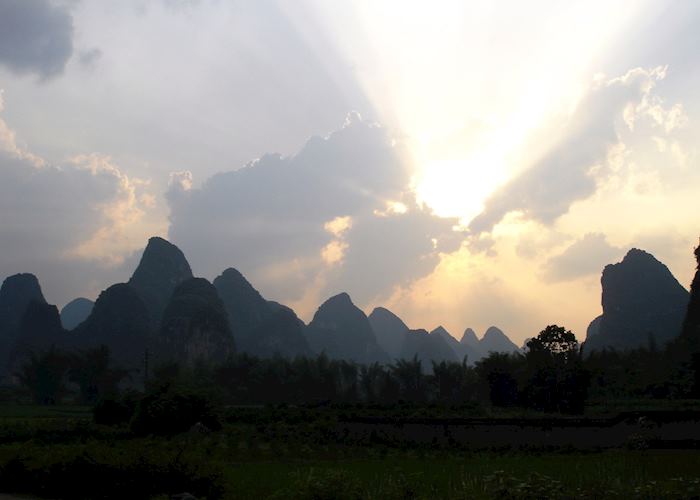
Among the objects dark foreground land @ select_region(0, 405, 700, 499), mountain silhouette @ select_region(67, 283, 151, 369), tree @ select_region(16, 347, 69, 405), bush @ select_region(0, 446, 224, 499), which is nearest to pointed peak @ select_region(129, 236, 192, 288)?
mountain silhouette @ select_region(67, 283, 151, 369)

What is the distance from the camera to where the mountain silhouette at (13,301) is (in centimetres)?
13838

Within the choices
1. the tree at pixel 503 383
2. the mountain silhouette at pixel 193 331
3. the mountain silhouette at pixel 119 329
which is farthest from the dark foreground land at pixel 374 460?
the mountain silhouette at pixel 119 329

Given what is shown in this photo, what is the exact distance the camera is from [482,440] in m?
24.9

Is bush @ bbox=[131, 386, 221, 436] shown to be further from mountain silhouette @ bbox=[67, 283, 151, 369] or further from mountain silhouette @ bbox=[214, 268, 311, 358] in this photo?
mountain silhouette @ bbox=[214, 268, 311, 358]

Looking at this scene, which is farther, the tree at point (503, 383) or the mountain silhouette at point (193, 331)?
the mountain silhouette at point (193, 331)

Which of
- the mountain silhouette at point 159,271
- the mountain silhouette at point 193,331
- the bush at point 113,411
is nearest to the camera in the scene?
the bush at point 113,411

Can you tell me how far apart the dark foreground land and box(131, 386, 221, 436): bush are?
2.52ft

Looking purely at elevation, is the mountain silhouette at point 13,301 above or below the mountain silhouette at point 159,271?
below

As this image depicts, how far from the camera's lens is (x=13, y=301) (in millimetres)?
145375

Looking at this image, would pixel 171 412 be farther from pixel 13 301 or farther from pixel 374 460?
pixel 13 301

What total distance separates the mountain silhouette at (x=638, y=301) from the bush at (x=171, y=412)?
106 metres

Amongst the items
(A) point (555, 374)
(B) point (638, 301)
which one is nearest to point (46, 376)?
(A) point (555, 374)

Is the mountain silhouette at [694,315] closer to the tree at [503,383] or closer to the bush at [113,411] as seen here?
the tree at [503,383]

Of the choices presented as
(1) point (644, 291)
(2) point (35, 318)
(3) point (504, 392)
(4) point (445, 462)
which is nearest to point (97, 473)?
(4) point (445, 462)
